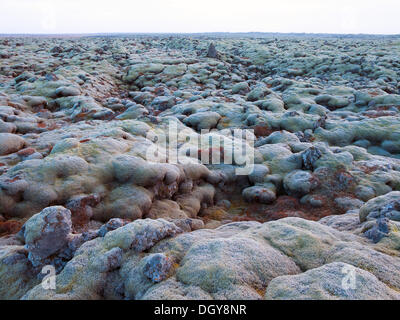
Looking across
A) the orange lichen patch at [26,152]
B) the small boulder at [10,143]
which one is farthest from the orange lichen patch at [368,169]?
the small boulder at [10,143]

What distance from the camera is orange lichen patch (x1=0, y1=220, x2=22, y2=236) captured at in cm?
1317

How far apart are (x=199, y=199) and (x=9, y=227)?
10.5m

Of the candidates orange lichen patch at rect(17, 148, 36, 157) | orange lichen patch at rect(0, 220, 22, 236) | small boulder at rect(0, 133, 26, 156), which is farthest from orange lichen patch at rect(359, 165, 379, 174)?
small boulder at rect(0, 133, 26, 156)

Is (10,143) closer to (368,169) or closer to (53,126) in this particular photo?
(53,126)

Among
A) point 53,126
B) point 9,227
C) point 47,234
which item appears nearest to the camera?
point 47,234

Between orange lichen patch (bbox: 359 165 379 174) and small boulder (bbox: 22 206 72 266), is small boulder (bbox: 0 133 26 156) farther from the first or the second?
orange lichen patch (bbox: 359 165 379 174)

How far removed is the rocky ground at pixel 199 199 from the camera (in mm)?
8375

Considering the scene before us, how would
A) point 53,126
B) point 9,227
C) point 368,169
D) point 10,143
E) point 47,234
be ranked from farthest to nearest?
point 53,126 → point 368,169 → point 10,143 → point 9,227 → point 47,234

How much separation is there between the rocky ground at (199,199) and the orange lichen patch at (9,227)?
6cm

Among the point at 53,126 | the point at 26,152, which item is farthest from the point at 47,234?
the point at 53,126

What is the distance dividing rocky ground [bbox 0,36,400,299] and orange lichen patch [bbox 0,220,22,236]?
59 mm

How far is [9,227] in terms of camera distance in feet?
43.8

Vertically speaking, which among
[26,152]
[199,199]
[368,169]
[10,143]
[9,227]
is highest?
[10,143]
